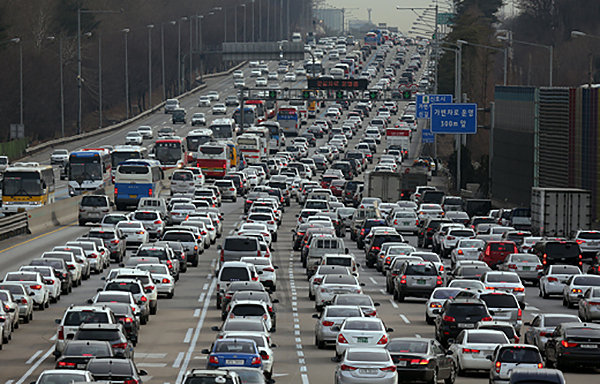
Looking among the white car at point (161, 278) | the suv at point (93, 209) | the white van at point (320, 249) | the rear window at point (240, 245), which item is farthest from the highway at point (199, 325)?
the suv at point (93, 209)

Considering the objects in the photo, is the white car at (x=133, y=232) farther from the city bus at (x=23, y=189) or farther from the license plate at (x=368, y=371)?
the license plate at (x=368, y=371)

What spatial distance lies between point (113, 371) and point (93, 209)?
4221 cm

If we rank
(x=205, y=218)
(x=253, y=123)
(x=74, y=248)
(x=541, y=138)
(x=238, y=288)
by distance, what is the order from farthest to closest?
(x=253, y=123), (x=541, y=138), (x=205, y=218), (x=74, y=248), (x=238, y=288)

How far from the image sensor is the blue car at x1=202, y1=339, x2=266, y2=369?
23.5 metres

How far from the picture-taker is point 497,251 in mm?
47594

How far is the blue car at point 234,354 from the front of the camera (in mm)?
23547

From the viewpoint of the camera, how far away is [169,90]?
19462 centimetres

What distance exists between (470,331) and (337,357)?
3116 mm

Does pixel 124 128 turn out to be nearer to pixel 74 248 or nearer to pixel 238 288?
pixel 74 248

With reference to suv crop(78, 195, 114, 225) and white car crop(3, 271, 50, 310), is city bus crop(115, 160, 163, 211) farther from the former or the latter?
white car crop(3, 271, 50, 310)

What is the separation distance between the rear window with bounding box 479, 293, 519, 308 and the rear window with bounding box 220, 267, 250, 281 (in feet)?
27.5

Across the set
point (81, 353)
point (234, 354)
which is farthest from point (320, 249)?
point (81, 353)

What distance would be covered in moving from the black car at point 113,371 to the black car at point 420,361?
18.9 feet

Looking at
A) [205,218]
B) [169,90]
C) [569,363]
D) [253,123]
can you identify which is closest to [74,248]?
[205,218]
